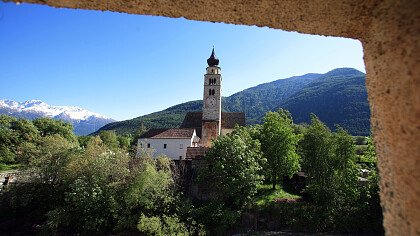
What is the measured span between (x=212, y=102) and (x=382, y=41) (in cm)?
5286

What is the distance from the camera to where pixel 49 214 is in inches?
992

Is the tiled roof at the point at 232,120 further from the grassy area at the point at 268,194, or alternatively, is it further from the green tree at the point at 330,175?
the green tree at the point at 330,175

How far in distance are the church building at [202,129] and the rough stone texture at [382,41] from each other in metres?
34.4

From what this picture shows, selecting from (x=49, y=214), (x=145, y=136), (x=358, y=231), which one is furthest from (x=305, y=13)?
(x=145, y=136)

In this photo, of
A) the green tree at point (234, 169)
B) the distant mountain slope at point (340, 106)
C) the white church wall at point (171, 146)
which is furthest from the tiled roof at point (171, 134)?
the distant mountain slope at point (340, 106)

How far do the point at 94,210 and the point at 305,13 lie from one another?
92.5ft

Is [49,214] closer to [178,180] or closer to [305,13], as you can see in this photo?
[178,180]

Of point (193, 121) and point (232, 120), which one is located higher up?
point (232, 120)

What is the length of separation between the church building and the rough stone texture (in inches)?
1355

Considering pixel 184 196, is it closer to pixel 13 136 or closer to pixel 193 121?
pixel 193 121

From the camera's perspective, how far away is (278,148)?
33625mm

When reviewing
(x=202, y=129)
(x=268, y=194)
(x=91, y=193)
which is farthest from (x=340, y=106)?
(x=91, y=193)

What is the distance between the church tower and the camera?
51162mm

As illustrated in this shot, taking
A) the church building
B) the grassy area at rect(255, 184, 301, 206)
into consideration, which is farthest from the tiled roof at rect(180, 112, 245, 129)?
the grassy area at rect(255, 184, 301, 206)
